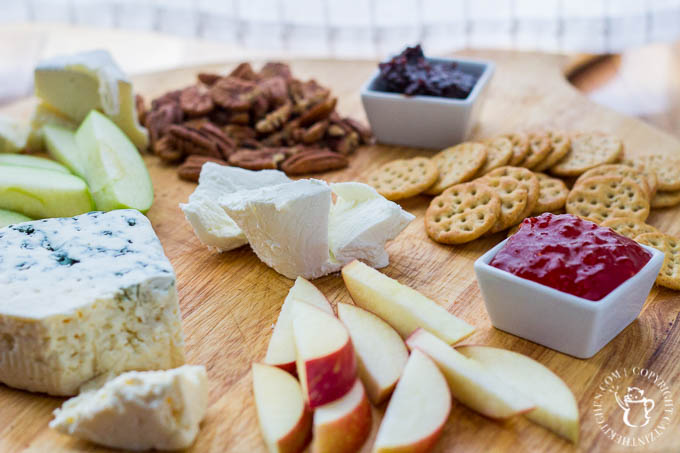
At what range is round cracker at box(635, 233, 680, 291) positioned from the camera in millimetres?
1834

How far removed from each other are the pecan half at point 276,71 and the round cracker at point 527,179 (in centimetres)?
109

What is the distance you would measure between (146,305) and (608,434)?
3.37 feet

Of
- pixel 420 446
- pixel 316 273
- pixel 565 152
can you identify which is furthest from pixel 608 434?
pixel 565 152

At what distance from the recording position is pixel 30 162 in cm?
249

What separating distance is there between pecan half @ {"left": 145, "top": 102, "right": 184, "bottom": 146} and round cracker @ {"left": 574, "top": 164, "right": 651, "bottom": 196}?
152 centimetres

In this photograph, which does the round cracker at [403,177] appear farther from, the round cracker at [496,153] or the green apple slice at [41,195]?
the green apple slice at [41,195]

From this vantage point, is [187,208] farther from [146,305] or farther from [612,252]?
[612,252]

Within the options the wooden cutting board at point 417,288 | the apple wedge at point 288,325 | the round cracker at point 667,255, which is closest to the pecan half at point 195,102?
the wooden cutting board at point 417,288

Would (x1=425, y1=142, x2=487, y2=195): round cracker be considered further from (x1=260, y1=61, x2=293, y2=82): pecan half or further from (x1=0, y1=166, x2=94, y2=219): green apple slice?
(x1=0, y1=166, x2=94, y2=219): green apple slice

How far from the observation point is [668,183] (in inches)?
88.9

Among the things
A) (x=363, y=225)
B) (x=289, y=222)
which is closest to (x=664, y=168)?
(x=363, y=225)

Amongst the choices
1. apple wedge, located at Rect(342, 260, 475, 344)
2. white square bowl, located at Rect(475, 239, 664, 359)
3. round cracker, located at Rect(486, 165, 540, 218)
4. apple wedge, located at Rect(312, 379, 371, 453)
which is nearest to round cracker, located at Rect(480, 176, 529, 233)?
round cracker, located at Rect(486, 165, 540, 218)

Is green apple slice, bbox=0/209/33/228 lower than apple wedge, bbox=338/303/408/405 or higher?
higher

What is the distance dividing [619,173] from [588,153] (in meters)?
0.21
